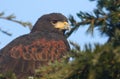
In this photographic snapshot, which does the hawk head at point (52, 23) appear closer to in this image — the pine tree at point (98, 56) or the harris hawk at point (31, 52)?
the harris hawk at point (31, 52)

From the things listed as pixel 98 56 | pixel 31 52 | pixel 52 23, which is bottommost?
pixel 31 52

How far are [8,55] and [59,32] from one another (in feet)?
7.03

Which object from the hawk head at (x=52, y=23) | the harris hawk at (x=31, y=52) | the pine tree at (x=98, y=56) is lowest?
the harris hawk at (x=31, y=52)

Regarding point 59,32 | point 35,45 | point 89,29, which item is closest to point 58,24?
point 59,32

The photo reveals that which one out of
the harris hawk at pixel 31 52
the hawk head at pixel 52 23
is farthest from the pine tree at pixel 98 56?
the hawk head at pixel 52 23

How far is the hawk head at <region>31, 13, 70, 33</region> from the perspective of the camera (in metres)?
8.62

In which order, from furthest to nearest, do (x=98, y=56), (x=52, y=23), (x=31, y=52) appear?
(x=52, y=23) < (x=31, y=52) < (x=98, y=56)

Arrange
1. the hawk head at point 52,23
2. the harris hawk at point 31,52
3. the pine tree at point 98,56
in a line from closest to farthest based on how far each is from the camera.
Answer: the pine tree at point 98,56, the harris hawk at point 31,52, the hawk head at point 52,23

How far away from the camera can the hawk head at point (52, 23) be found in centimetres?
862

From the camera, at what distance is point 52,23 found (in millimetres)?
8914

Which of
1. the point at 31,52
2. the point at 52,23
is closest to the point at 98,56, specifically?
the point at 31,52

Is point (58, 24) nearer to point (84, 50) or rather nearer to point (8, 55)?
point (8, 55)

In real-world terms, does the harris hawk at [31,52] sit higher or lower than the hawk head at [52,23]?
lower

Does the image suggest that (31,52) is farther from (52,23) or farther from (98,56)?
(98,56)
